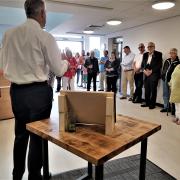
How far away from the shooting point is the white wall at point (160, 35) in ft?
17.0

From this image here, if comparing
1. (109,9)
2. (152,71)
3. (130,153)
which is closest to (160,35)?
(152,71)

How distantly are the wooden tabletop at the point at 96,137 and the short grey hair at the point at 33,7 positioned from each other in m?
0.79

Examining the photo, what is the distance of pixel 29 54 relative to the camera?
1590 mm

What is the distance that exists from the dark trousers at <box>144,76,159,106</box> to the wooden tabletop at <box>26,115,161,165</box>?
3921 millimetres

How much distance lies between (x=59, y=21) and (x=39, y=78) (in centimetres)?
526

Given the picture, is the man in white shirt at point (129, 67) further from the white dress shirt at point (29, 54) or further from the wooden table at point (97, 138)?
the white dress shirt at point (29, 54)

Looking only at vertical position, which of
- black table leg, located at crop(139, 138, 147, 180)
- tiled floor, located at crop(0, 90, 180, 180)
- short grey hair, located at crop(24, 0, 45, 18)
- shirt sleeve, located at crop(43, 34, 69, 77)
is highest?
short grey hair, located at crop(24, 0, 45, 18)

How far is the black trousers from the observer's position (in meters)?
1.65

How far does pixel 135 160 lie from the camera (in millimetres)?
2682

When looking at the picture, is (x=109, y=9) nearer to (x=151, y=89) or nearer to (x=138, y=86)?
(x=151, y=89)

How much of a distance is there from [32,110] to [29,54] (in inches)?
16.5

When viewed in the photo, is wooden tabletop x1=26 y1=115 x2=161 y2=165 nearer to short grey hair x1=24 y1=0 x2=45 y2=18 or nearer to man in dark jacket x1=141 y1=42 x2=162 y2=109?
short grey hair x1=24 y1=0 x2=45 y2=18

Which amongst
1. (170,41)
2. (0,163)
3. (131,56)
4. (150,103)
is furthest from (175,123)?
(0,163)

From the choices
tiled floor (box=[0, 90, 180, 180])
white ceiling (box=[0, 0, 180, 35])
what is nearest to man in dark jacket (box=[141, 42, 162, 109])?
white ceiling (box=[0, 0, 180, 35])
